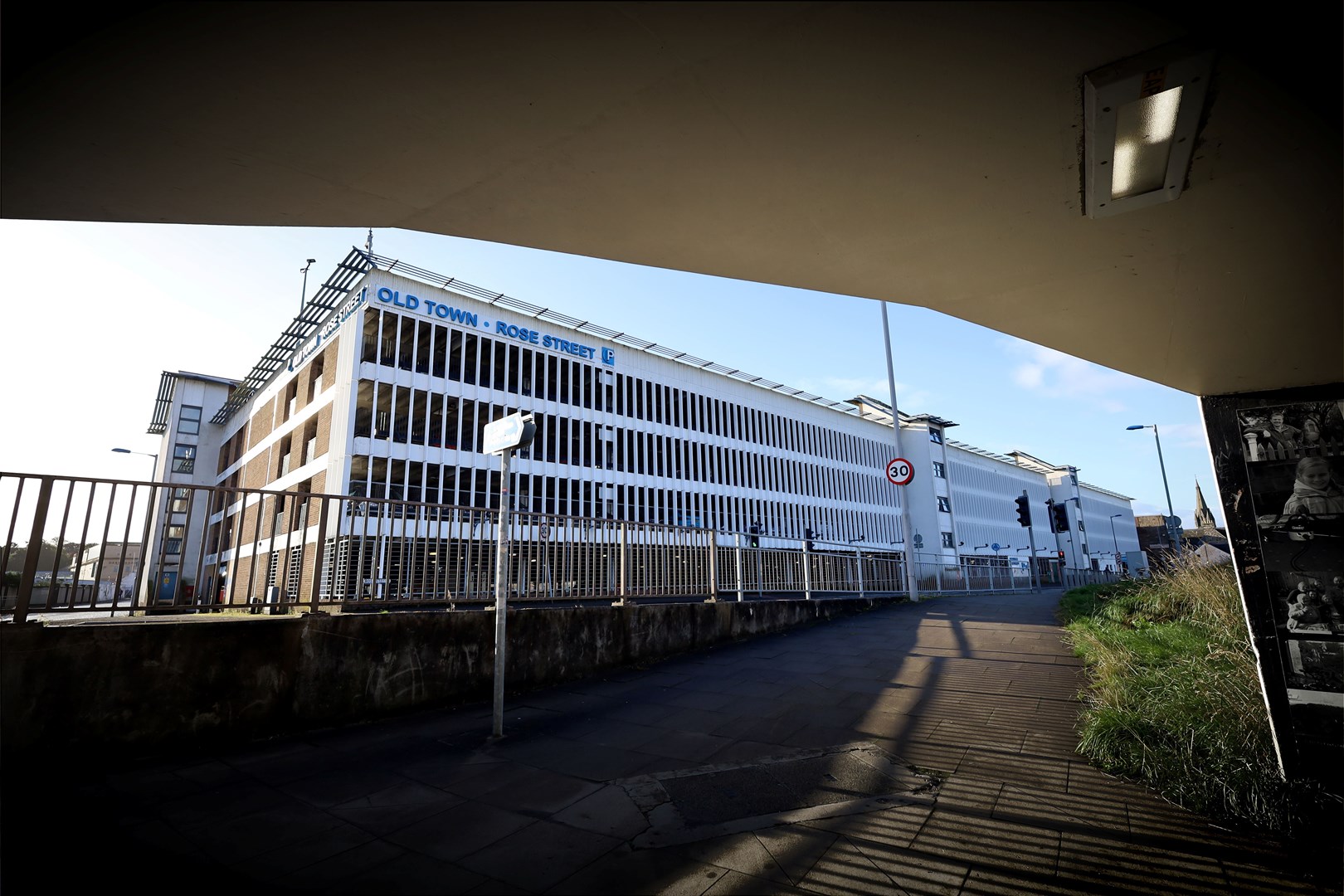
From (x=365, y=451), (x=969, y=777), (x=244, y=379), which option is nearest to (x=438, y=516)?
(x=969, y=777)

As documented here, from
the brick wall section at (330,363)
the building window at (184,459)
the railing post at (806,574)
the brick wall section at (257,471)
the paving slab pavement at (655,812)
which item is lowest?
the paving slab pavement at (655,812)

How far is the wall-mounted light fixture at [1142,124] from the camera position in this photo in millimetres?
1848

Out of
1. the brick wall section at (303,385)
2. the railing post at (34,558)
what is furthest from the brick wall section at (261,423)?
the railing post at (34,558)

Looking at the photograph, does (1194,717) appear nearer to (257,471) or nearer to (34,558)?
(34,558)

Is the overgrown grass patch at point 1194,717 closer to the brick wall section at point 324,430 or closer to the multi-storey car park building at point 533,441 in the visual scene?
the multi-storey car park building at point 533,441

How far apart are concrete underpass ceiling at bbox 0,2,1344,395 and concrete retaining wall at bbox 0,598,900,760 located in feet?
12.9

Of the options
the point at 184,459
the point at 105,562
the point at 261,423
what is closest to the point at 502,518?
the point at 105,562

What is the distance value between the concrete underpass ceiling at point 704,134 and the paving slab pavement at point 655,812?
2.97m

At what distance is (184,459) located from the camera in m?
51.1

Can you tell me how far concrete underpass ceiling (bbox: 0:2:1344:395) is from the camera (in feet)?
5.53

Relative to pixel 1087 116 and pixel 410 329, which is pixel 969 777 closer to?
pixel 1087 116

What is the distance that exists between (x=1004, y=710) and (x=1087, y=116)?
549cm

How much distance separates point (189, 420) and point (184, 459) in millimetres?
3350

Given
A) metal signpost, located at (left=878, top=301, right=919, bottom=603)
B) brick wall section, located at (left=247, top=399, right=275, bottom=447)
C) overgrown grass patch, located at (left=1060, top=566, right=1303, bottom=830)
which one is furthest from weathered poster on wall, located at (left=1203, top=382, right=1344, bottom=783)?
brick wall section, located at (left=247, top=399, right=275, bottom=447)
